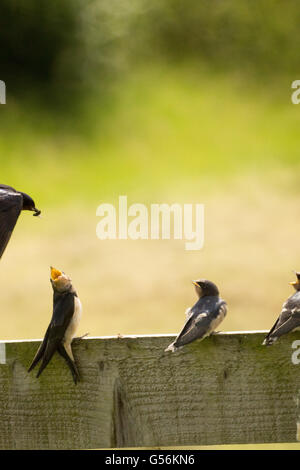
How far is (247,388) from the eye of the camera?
1.63m

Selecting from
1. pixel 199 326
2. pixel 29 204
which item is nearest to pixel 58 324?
pixel 199 326

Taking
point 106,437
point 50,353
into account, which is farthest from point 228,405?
point 50,353

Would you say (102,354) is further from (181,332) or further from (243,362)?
(243,362)

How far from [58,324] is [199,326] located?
388 millimetres

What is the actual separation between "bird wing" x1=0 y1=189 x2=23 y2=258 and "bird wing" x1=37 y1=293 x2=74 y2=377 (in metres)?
0.94

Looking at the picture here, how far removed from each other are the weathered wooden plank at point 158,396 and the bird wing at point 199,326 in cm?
4

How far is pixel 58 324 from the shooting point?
1.71 m

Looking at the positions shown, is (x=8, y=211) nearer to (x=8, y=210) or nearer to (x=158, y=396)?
(x=8, y=210)

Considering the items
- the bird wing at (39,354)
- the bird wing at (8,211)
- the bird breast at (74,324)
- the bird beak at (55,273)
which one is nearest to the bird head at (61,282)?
the bird beak at (55,273)

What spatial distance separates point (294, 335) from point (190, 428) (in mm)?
371

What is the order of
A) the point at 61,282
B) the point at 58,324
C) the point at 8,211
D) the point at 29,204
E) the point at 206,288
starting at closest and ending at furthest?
1. the point at 58,324
2. the point at 61,282
3. the point at 206,288
4. the point at 8,211
5. the point at 29,204

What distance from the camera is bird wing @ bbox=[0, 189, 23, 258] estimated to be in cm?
279

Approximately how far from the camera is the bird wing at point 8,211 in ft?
9.16

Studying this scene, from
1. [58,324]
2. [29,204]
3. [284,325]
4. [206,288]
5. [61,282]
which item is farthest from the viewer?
[29,204]
